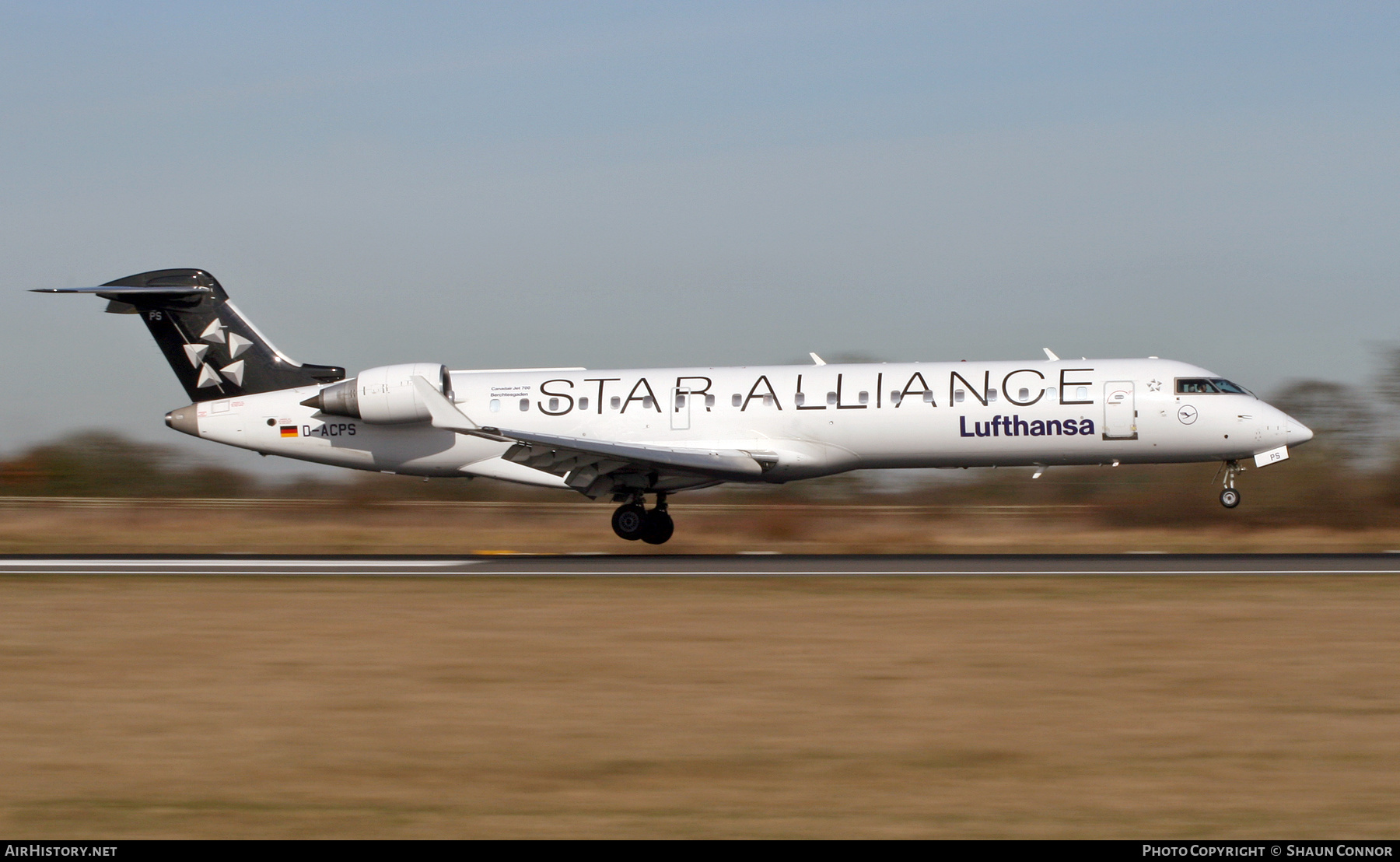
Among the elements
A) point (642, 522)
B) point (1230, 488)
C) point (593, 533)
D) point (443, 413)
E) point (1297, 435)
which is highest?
point (443, 413)

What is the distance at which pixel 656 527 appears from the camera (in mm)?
26438

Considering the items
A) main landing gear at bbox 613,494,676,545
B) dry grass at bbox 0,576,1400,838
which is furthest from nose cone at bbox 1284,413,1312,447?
main landing gear at bbox 613,494,676,545

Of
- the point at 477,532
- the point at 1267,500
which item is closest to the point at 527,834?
the point at 477,532

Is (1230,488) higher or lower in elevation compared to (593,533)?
higher

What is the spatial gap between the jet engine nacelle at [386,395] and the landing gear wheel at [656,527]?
15.5 feet

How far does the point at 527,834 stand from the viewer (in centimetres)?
711

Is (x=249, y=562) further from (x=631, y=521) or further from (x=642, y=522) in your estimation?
(x=642, y=522)

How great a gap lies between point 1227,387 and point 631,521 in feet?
37.0

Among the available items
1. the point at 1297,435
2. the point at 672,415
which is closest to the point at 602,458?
the point at 672,415

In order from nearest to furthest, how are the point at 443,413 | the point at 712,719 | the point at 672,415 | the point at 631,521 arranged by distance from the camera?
the point at 712,719 < the point at 443,413 < the point at 672,415 < the point at 631,521

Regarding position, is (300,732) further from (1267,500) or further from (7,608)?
(1267,500)

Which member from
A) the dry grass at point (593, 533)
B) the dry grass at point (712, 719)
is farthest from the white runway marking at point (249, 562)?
the dry grass at point (712, 719)

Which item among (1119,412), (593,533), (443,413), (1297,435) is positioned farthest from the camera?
(593,533)

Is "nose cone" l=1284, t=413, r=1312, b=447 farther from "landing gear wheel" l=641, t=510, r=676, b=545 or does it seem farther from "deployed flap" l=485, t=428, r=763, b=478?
"landing gear wheel" l=641, t=510, r=676, b=545
